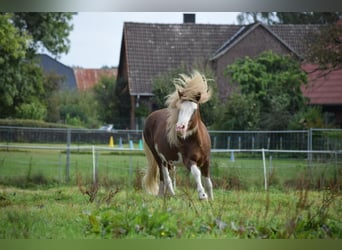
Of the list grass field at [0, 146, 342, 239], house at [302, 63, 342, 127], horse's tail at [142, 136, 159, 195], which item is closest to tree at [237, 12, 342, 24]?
house at [302, 63, 342, 127]

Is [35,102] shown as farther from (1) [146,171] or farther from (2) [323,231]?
(2) [323,231]

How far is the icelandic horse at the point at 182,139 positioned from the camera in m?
6.29

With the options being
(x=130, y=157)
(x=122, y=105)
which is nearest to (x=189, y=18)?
(x=122, y=105)

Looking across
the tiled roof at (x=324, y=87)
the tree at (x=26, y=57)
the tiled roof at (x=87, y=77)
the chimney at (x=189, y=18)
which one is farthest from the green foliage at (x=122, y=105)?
the tiled roof at (x=324, y=87)

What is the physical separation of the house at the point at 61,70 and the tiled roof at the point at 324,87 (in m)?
6.90

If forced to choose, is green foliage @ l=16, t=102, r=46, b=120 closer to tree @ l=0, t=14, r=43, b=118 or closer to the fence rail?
tree @ l=0, t=14, r=43, b=118

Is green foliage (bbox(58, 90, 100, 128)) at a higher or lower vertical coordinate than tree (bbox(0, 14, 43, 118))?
lower

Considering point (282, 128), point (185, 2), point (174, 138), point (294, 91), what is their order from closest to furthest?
point (185, 2) → point (174, 138) → point (282, 128) → point (294, 91)

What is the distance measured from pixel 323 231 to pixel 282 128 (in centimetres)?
848

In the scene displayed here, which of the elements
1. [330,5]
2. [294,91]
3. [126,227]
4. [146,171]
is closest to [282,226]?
[126,227]

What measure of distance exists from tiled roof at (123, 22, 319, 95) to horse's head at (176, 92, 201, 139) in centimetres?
558

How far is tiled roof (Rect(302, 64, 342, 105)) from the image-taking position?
11008 mm

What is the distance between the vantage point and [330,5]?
5438mm

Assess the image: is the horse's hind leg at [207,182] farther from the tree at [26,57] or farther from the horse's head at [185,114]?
the tree at [26,57]
